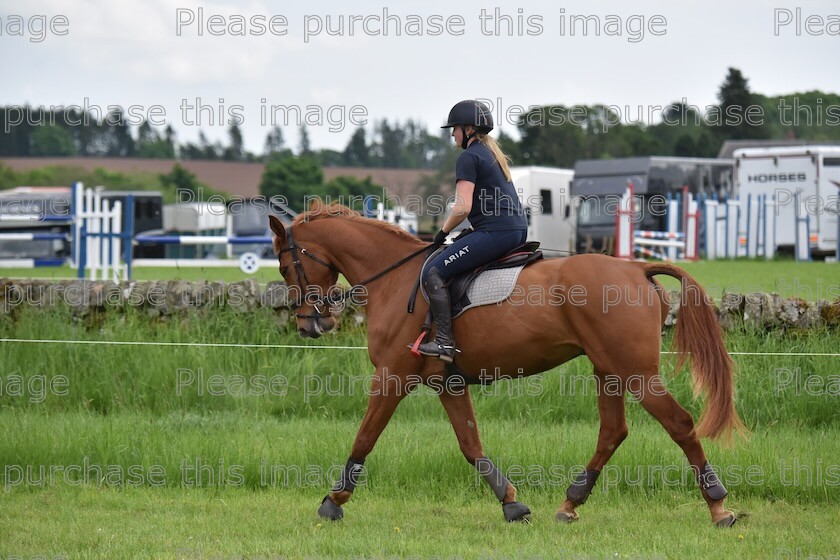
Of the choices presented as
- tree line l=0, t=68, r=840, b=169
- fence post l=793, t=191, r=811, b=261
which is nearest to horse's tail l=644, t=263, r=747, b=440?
fence post l=793, t=191, r=811, b=261

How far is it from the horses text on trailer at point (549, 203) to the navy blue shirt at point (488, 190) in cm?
2600

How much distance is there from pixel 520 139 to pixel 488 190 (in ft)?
213

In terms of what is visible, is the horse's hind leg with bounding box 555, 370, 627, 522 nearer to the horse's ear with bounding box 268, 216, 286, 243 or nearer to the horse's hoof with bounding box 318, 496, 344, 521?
the horse's hoof with bounding box 318, 496, 344, 521

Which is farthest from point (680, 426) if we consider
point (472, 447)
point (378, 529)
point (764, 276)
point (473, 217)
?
point (764, 276)

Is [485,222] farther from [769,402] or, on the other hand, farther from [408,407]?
[769,402]

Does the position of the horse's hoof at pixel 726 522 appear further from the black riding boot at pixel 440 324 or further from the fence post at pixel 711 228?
the fence post at pixel 711 228

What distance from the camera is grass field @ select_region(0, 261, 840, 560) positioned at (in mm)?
6332

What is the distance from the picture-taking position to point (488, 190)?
6832mm

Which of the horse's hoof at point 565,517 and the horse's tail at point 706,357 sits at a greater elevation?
the horse's tail at point 706,357

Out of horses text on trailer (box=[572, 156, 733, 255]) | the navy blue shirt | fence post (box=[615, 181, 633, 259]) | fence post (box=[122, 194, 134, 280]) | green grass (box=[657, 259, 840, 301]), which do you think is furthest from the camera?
horses text on trailer (box=[572, 156, 733, 255])

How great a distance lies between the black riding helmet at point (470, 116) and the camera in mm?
6793

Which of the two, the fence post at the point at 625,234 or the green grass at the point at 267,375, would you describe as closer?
the green grass at the point at 267,375

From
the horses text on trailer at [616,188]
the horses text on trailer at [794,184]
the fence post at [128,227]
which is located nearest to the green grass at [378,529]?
the fence post at [128,227]

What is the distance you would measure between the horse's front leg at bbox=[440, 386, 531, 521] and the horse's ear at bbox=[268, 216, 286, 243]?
171 cm
